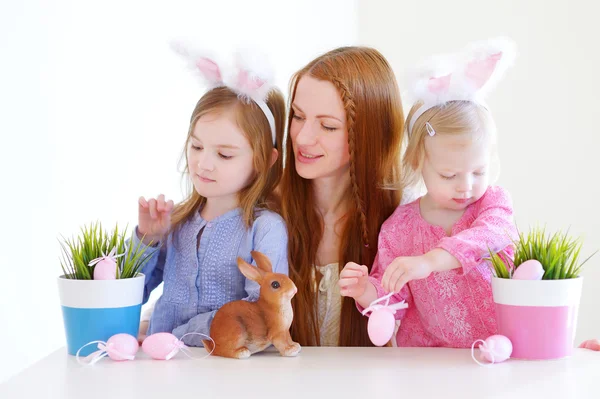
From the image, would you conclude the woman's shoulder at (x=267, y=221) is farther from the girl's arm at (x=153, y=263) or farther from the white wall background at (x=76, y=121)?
the white wall background at (x=76, y=121)

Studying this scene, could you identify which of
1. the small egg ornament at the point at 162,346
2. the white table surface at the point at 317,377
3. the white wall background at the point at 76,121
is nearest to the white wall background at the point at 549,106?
the white wall background at the point at 76,121

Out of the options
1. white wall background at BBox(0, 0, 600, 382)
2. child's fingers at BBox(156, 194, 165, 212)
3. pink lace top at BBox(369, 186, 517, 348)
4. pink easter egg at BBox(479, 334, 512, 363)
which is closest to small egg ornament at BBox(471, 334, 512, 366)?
pink easter egg at BBox(479, 334, 512, 363)

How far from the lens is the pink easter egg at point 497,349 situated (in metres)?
1.22

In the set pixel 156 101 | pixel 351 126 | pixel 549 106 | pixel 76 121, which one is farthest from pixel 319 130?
pixel 549 106

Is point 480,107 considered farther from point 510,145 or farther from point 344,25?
point 344,25

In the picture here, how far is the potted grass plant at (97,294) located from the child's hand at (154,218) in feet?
0.59

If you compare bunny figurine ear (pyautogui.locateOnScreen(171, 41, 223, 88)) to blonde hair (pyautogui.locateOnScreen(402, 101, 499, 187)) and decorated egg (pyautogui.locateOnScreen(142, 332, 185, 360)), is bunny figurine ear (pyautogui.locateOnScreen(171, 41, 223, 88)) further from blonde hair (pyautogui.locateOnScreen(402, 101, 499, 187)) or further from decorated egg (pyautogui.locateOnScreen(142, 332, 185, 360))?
decorated egg (pyautogui.locateOnScreen(142, 332, 185, 360))

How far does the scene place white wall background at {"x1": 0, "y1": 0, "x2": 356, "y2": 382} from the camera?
211 centimetres

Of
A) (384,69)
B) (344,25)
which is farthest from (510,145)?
(384,69)

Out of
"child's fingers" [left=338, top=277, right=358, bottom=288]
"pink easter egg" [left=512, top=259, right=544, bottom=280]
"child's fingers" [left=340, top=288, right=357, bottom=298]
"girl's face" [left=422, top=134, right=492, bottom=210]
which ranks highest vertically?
"girl's face" [left=422, top=134, right=492, bottom=210]

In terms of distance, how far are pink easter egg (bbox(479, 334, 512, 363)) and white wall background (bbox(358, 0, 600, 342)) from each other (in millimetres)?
1910

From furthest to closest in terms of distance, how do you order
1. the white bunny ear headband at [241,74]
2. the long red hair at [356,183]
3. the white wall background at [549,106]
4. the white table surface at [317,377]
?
the white wall background at [549,106] < the long red hair at [356,183] < the white bunny ear headband at [241,74] < the white table surface at [317,377]

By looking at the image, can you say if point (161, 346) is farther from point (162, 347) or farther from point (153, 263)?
point (153, 263)

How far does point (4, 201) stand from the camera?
209 cm
